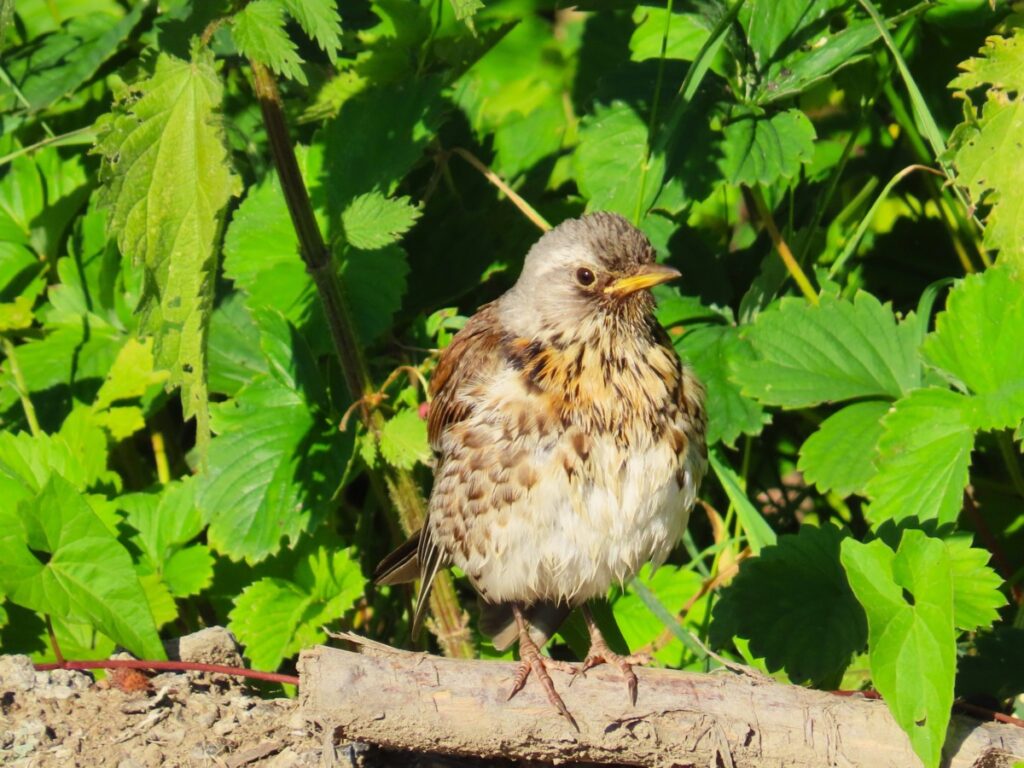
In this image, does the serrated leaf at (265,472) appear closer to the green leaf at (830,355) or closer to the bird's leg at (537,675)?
the bird's leg at (537,675)

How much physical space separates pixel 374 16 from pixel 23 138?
1.50 metres

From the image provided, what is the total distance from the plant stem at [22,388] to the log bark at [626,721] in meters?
1.71

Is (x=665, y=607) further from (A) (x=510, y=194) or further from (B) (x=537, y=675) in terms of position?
(A) (x=510, y=194)

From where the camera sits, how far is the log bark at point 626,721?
294 centimetres

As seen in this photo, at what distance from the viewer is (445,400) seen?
3705 millimetres

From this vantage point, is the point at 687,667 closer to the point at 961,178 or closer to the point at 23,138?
the point at 961,178

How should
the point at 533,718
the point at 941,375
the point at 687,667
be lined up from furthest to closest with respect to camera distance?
the point at 687,667 < the point at 941,375 < the point at 533,718

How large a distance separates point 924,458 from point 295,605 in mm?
1802

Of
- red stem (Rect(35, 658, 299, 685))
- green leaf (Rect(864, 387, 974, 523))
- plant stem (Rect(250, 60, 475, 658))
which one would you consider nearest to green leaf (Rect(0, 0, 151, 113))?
plant stem (Rect(250, 60, 475, 658))

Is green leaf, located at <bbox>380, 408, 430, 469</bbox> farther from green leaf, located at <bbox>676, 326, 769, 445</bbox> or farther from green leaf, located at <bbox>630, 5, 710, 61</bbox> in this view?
green leaf, located at <bbox>630, 5, 710, 61</bbox>

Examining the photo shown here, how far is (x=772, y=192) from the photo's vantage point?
4477mm

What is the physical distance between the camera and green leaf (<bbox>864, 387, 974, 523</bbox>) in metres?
3.52

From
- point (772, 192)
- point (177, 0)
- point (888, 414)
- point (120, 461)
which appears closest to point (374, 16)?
point (177, 0)

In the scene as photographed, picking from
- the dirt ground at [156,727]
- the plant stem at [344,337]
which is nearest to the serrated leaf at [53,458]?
the dirt ground at [156,727]
